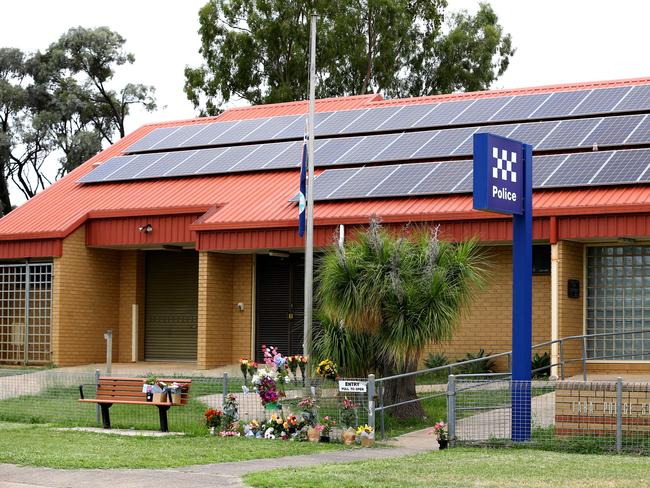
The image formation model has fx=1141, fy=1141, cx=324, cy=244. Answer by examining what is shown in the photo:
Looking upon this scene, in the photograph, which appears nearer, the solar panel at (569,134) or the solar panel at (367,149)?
the solar panel at (569,134)

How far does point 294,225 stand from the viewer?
26016 mm

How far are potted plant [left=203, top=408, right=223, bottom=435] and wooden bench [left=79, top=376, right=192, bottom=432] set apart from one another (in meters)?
0.52

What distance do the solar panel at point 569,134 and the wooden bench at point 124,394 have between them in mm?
11629

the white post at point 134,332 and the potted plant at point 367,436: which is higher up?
the white post at point 134,332

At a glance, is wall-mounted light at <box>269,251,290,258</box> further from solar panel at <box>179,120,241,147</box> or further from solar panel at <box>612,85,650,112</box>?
solar panel at <box>612,85,650,112</box>

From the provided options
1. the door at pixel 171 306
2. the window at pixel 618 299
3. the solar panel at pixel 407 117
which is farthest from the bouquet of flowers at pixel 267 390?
the solar panel at pixel 407 117

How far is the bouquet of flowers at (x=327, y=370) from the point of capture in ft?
57.7

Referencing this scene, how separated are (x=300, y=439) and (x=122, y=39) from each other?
4676 centimetres

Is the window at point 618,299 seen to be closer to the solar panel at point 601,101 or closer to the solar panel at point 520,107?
the solar panel at point 601,101

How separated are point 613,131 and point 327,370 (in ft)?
36.8

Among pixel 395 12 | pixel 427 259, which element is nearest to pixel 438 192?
pixel 427 259

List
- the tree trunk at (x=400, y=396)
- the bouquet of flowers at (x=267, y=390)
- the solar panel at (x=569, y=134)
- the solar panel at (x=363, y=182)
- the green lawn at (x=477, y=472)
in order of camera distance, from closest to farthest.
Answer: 1. the green lawn at (x=477, y=472)
2. the bouquet of flowers at (x=267, y=390)
3. the tree trunk at (x=400, y=396)
4. the solar panel at (x=569, y=134)
5. the solar panel at (x=363, y=182)

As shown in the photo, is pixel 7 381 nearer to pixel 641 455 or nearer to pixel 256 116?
pixel 641 455

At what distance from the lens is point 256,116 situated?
3675 cm
